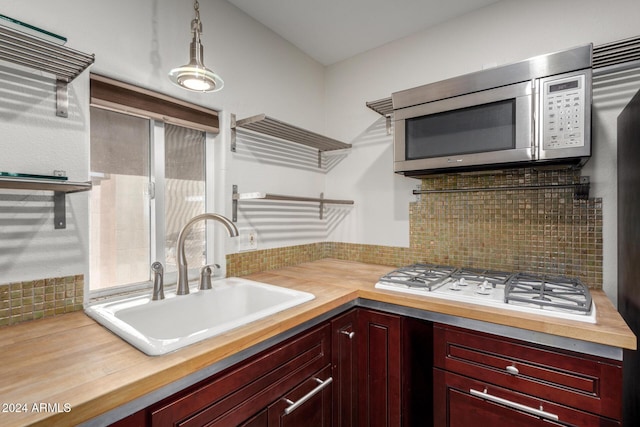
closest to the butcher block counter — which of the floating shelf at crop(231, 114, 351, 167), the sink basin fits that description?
the sink basin

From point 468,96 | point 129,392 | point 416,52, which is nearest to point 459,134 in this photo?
point 468,96

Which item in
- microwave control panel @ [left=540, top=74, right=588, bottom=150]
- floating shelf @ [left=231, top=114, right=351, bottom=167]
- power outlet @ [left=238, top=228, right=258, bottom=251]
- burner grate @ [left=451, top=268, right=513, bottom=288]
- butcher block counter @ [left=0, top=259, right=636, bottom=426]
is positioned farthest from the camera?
power outlet @ [left=238, top=228, right=258, bottom=251]

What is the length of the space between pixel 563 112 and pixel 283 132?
1.38 meters

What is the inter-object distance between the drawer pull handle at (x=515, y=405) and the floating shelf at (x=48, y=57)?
1.81 m

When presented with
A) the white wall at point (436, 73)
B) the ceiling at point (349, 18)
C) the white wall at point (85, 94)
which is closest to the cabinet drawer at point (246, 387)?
the white wall at point (85, 94)

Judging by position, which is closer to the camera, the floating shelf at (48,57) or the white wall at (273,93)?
the floating shelf at (48,57)

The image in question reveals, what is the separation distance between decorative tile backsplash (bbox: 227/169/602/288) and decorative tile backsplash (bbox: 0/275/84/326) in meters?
0.69

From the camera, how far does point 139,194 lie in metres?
1.44

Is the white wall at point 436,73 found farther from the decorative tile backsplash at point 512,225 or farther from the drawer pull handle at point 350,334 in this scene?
the drawer pull handle at point 350,334

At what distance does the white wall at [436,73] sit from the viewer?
146 centimetres

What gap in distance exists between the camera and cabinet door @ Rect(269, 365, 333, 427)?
1.07m

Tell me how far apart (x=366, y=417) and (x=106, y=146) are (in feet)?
5.59

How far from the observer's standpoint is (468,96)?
1.48 meters

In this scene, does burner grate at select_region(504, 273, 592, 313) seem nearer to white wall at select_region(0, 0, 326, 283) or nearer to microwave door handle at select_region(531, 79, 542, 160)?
microwave door handle at select_region(531, 79, 542, 160)
